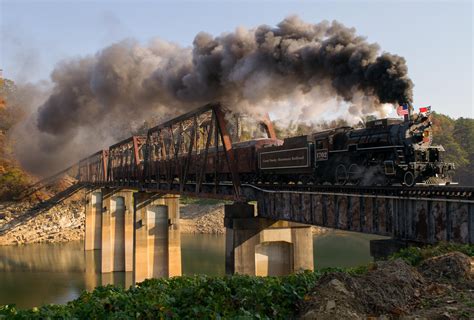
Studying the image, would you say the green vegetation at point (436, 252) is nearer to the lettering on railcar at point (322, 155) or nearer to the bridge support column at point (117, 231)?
the lettering on railcar at point (322, 155)

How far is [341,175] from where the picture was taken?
19.5m

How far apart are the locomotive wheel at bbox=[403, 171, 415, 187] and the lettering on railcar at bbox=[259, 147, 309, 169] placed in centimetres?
521

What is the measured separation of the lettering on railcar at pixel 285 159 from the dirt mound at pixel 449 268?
460 inches

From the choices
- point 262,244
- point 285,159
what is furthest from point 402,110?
point 262,244

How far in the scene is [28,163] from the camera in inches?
2822

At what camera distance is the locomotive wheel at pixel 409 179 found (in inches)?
663

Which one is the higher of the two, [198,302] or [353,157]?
[353,157]

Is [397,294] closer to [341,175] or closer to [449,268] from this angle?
[449,268]

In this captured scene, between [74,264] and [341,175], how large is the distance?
134ft

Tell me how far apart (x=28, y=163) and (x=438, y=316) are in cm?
7461

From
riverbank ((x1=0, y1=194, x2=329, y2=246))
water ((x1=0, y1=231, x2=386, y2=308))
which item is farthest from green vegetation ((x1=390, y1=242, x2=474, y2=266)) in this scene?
riverbank ((x1=0, y1=194, x2=329, y2=246))

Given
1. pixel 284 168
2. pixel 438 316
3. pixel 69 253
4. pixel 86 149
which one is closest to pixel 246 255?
pixel 284 168

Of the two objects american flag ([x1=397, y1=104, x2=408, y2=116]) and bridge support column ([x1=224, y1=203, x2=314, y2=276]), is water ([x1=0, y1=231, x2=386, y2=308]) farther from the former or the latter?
american flag ([x1=397, y1=104, x2=408, y2=116])

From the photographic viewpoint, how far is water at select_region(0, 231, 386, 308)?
1454 inches
